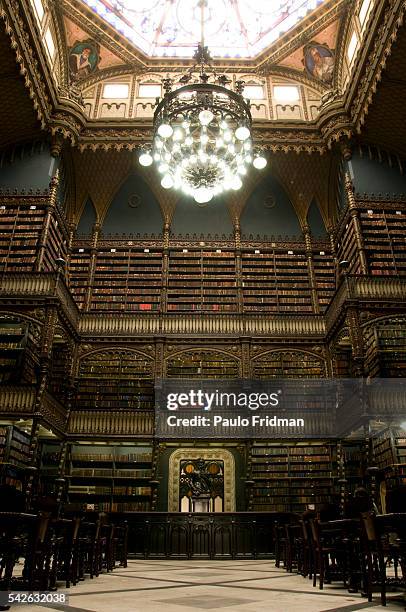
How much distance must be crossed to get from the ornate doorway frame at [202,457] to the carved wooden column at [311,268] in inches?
166

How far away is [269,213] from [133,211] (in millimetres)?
3888

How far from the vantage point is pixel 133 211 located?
13.8m

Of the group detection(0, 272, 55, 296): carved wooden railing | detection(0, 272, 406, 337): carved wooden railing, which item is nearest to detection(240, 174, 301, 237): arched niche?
detection(0, 272, 406, 337): carved wooden railing

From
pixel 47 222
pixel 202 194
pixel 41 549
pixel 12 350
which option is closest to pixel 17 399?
pixel 12 350

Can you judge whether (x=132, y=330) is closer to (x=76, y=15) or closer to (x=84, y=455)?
(x=84, y=455)

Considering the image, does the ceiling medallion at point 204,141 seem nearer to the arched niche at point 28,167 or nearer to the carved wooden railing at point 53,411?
the carved wooden railing at point 53,411

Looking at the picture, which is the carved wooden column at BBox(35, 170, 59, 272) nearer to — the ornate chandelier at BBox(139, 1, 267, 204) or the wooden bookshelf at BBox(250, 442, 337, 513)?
the ornate chandelier at BBox(139, 1, 267, 204)

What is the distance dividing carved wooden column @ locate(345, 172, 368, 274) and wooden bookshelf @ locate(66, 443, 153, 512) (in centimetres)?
634

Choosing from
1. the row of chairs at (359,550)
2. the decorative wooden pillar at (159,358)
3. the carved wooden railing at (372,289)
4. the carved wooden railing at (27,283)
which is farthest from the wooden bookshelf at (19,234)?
the row of chairs at (359,550)

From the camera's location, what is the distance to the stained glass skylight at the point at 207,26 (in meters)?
14.0

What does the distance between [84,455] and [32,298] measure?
3672 millimetres

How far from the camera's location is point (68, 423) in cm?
1071

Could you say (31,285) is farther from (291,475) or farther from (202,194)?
(291,475)

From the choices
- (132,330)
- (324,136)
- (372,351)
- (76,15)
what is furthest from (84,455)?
(76,15)
